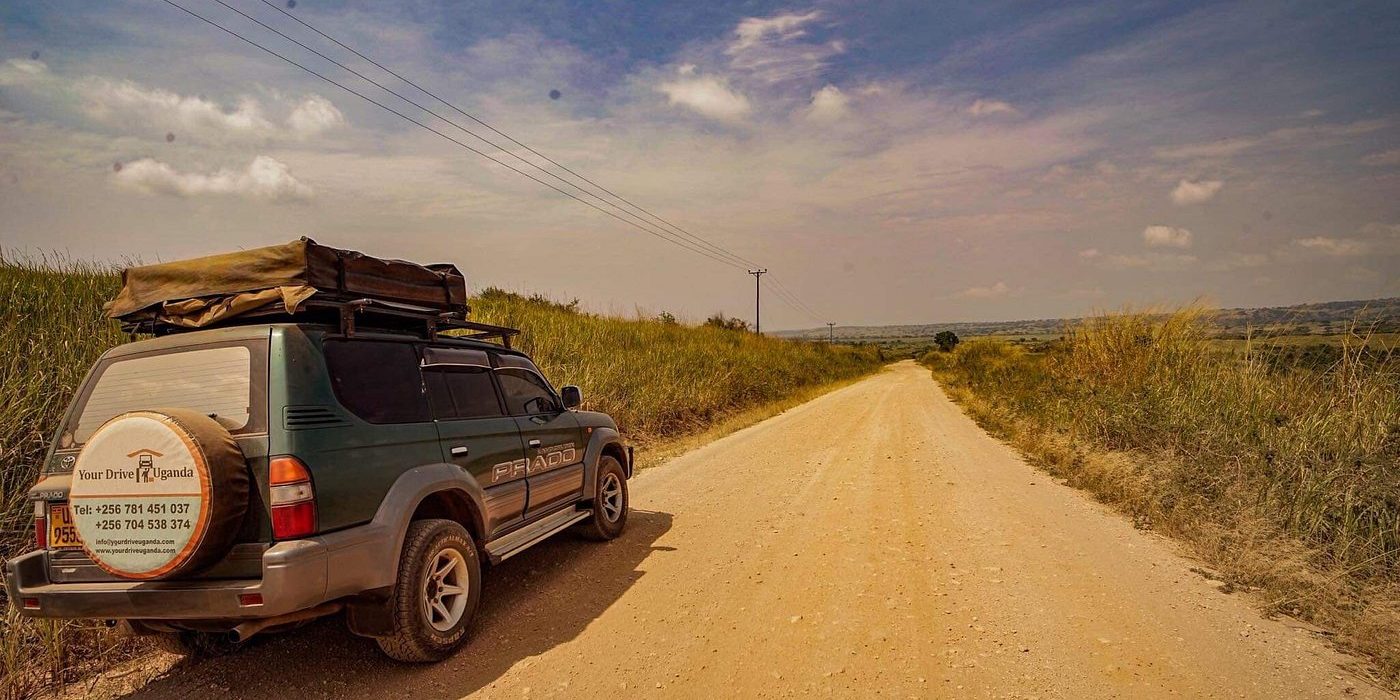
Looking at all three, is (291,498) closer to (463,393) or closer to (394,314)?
(394,314)

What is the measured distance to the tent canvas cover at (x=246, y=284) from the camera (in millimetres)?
3758

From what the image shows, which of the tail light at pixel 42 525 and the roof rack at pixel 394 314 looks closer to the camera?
the tail light at pixel 42 525

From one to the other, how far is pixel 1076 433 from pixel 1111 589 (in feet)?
20.9

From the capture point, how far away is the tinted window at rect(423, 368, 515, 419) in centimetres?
452

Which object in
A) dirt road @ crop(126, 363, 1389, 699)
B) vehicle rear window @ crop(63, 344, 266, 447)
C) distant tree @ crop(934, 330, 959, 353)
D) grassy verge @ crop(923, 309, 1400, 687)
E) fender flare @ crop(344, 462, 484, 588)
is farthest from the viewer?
distant tree @ crop(934, 330, 959, 353)

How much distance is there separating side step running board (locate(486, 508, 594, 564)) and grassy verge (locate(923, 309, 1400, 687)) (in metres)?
5.03

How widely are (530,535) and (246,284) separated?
2.45m

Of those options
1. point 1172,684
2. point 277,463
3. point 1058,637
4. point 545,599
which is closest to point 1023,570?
point 1058,637

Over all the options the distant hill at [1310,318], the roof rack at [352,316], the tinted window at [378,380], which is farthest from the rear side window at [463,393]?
the distant hill at [1310,318]

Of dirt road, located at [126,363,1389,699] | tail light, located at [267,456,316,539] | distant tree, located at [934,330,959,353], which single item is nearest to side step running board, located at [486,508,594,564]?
Result: dirt road, located at [126,363,1389,699]

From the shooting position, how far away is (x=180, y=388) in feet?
11.7

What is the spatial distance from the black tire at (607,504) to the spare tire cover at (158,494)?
3.30m

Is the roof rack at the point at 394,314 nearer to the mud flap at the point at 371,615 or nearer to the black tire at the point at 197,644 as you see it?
the mud flap at the point at 371,615

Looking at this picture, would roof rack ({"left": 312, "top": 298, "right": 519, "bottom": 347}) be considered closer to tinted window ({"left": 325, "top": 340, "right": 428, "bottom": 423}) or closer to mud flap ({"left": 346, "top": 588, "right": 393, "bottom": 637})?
tinted window ({"left": 325, "top": 340, "right": 428, "bottom": 423})
